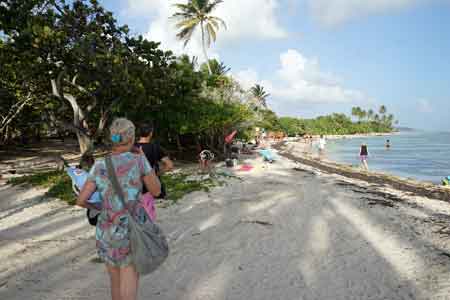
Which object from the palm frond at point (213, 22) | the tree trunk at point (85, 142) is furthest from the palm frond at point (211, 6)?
the tree trunk at point (85, 142)

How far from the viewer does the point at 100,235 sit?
1.97 meters

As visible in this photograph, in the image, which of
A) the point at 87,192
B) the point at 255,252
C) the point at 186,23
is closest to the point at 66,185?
the point at 255,252

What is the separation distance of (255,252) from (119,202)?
8.98 ft

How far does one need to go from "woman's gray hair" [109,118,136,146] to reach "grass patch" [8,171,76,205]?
5.93 meters

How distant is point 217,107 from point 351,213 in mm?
8784

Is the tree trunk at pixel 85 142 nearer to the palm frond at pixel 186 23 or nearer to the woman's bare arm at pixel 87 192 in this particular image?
the woman's bare arm at pixel 87 192

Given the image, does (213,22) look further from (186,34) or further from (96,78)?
(96,78)

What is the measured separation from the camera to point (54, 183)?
29.0 feet

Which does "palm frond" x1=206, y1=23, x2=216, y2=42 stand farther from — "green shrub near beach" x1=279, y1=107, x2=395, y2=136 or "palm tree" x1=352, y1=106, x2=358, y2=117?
"palm tree" x1=352, y1=106, x2=358, y2=117

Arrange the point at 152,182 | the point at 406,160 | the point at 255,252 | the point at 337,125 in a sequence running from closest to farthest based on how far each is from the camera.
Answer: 1. the point at 152,182
2. the point at 255,252
3. the point at 406,160
4. the point at 337,125

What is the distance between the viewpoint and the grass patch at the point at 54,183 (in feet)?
24.8

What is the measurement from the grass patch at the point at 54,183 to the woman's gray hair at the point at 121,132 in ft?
19.5

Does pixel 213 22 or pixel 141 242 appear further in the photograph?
pixel 213 22

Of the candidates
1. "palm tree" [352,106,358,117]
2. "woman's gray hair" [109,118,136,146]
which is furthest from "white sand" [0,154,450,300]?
"palm tree" [352,106,358,117]
